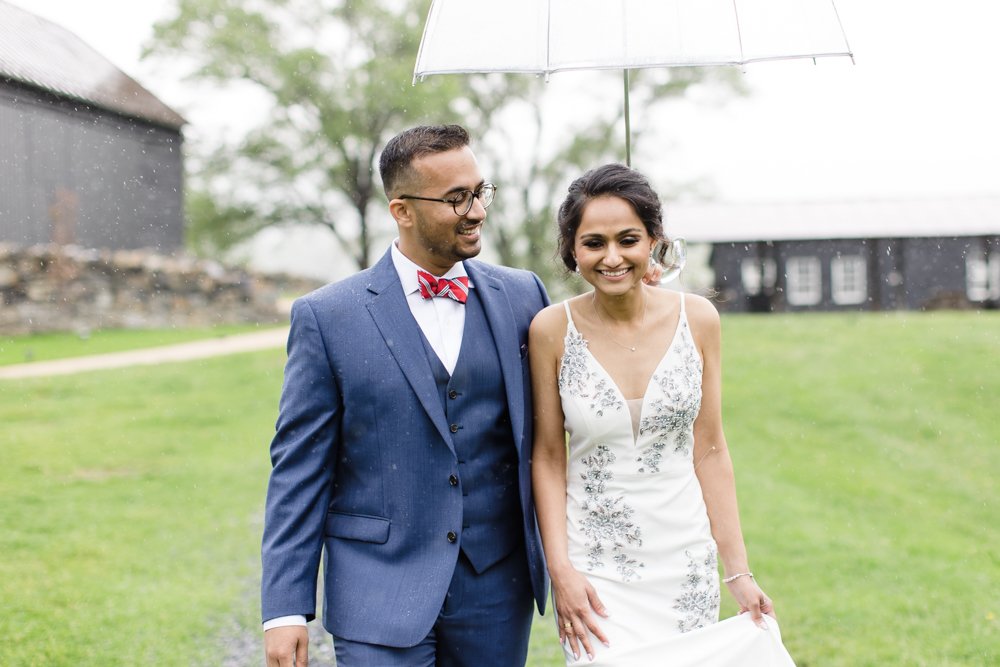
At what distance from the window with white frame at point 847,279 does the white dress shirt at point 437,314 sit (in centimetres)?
2723

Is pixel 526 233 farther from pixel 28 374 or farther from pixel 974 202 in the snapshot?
pixel 28 374

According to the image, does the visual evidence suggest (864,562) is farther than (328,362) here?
Yes

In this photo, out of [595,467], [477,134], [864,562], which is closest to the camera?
[595,467]

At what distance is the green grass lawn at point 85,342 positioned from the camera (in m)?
15.7

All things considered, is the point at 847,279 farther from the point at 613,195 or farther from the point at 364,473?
the point at 364,473

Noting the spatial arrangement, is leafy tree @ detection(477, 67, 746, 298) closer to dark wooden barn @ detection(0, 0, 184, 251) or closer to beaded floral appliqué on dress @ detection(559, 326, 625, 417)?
dark wooden barn @ detection(0, 0, 184, 251)

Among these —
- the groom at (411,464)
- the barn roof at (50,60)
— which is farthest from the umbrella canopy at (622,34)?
the barn roof at (50,60)

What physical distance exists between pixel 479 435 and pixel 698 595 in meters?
0.79

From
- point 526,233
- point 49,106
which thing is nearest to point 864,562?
point 49,106

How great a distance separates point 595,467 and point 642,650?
52cm

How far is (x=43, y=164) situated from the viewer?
16.9 metres

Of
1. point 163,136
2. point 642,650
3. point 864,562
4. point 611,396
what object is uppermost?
point 163,136

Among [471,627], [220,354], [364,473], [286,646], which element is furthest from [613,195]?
[220,354]

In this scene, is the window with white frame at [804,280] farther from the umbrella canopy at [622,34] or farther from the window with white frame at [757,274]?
the umbrella canopy at [622,34]
